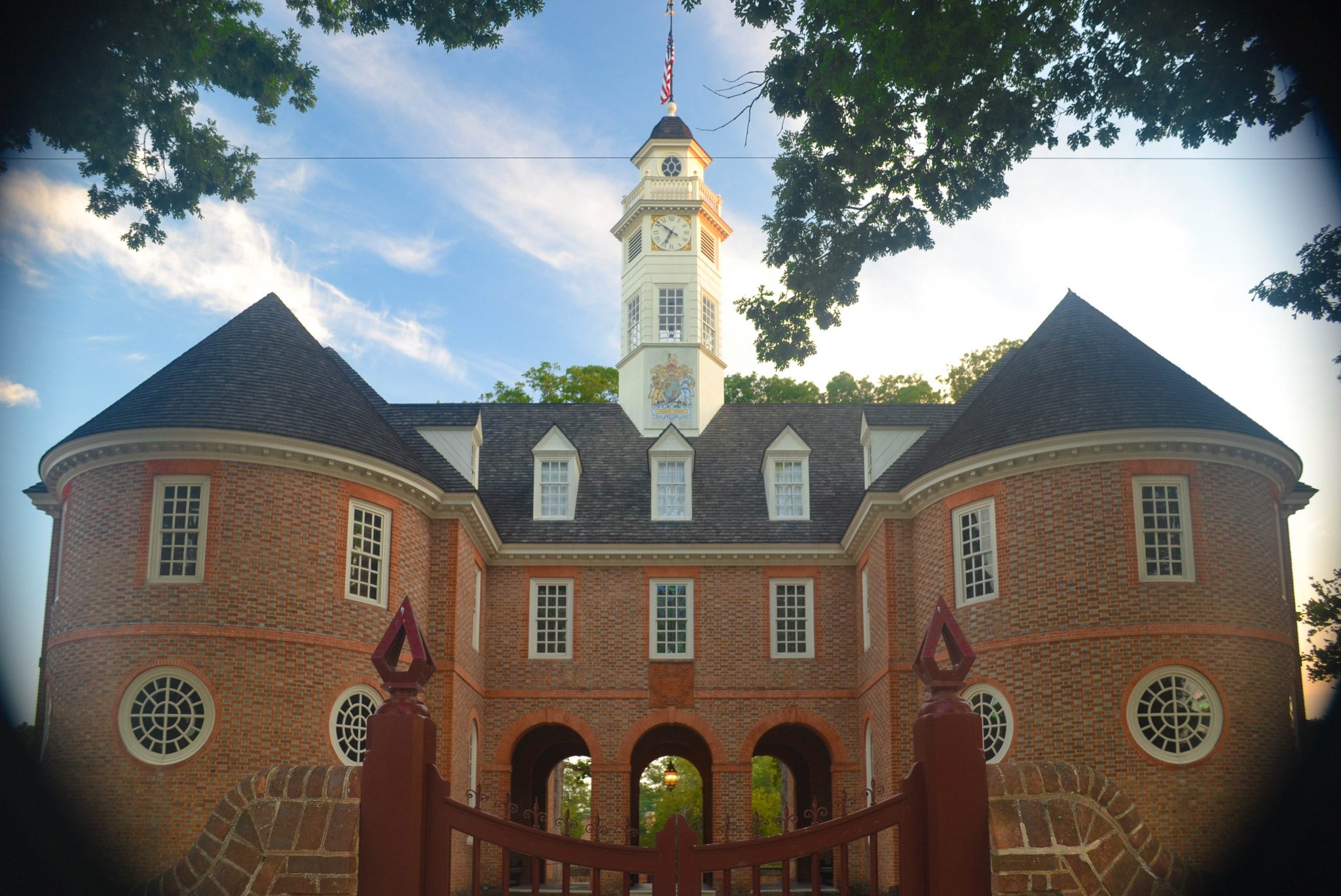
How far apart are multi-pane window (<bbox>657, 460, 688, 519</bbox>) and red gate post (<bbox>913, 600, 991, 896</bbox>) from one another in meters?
24.6

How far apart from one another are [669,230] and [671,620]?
39.8 ft

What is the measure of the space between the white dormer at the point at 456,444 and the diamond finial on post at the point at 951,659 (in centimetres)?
2301

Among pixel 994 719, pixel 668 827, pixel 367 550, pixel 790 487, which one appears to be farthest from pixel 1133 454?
pixel 668 827

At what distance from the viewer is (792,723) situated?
95.0 feet

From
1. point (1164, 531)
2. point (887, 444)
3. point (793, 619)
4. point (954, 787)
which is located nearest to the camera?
point (954, 787)

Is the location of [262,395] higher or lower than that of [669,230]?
lower

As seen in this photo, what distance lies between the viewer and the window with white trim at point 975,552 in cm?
2211

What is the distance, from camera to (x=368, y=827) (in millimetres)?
5766

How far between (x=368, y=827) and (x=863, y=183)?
8663 millimetres

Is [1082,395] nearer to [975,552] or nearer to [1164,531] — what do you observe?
[1164,531]

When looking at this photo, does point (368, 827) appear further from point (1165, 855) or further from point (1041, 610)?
point (1041, 610)

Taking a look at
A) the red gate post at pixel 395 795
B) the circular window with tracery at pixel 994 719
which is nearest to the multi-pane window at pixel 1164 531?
the circular window with tracery at pixel 994 719

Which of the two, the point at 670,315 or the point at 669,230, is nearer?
the point at 670,315

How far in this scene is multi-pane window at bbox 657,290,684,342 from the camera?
114 ft
